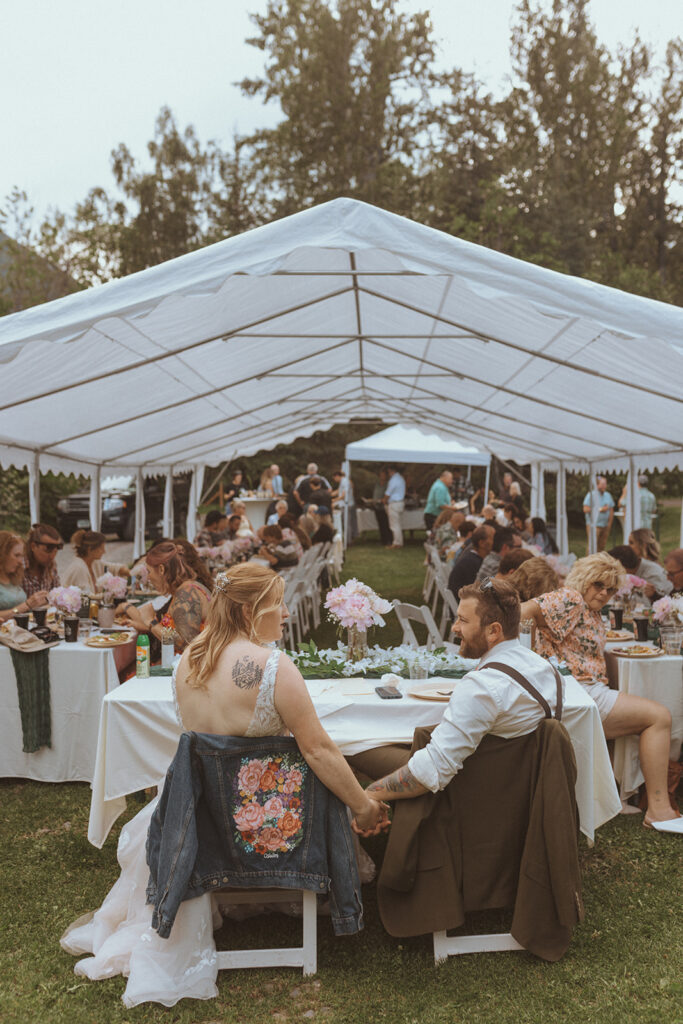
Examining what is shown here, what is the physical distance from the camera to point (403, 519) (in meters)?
20.0

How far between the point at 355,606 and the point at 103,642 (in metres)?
1.65

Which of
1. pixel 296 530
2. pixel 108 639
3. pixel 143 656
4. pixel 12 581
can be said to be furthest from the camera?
pixel 296 530

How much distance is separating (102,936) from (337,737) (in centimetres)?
106

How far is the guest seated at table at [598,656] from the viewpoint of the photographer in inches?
161

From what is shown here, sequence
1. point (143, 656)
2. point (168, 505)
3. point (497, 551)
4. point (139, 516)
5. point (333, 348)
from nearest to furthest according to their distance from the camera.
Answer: point (143, 656) → point (497, 551) → point (333, 348) → point (139, 516) → point (168, 505)

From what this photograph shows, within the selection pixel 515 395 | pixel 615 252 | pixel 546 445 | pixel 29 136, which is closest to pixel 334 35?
pixel 29 136

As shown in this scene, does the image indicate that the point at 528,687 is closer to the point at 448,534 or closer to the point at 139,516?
the point at 448,534

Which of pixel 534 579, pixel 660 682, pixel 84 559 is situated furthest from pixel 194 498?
pixel 660 682

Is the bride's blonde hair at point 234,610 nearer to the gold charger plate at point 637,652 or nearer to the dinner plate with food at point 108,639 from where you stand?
the dinner plate with food at point 108,639

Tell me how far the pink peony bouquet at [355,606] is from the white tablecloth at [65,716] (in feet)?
4.89

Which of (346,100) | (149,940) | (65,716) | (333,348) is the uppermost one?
(346,100)

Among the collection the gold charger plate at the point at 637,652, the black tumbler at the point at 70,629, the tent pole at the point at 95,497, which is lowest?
the gold charger plate at the point at 637,652

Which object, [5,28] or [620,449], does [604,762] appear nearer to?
[620,449]

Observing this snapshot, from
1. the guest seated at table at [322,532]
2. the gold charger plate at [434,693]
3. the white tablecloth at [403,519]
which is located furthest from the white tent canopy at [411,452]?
the gold charger plate at [434,693]
